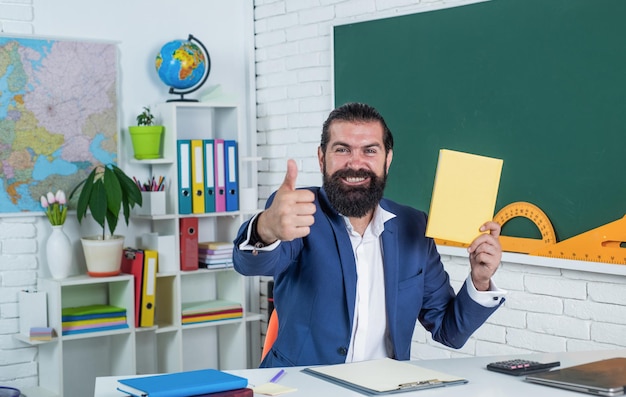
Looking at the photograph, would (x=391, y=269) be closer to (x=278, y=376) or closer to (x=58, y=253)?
(x=278, y=376)

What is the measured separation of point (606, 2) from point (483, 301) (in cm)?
135

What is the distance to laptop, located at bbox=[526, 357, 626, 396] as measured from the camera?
5.96 ft

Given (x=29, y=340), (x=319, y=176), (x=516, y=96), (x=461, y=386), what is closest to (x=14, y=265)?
(x=29, y=340)

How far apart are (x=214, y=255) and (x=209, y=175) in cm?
41

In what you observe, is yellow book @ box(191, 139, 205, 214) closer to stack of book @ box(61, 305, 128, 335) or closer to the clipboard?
stack of book @ box(61, 305, 128, 335)

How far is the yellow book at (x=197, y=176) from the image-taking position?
14.3 feet

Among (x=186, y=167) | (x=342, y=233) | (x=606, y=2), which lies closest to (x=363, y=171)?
(x=342, y=233)


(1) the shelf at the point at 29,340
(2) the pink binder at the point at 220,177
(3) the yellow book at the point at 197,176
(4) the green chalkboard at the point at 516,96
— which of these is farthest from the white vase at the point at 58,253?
(4) the green chalkboard at the point at 516,96

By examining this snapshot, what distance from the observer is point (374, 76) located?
4.12 meters

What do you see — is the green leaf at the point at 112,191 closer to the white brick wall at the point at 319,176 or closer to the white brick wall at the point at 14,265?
the white brick wall at the point at 14,265

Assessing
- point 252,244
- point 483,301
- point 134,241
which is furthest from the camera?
point 134,241

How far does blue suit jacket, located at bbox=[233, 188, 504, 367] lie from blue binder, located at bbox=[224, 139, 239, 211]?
192 cm

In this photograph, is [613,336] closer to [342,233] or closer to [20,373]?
[342,233]

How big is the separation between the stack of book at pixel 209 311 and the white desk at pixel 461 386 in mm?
2373
